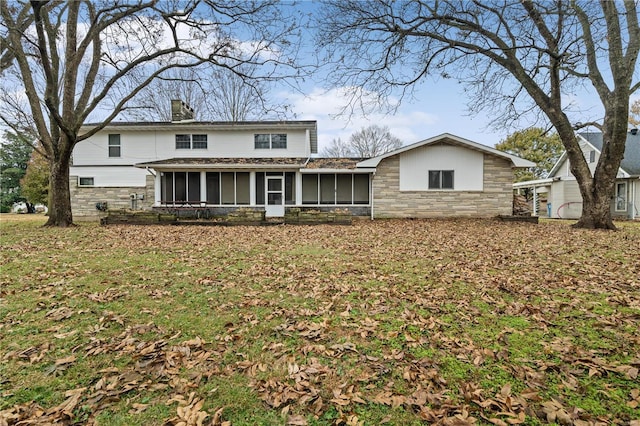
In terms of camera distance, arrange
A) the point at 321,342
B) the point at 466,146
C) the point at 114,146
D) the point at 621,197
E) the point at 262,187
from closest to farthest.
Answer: the point at 321,342, the point at 466,146, the point at 262,187, the point at 114,146, the point at 621,197

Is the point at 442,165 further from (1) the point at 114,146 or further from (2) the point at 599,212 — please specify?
(1) the point at 114,146

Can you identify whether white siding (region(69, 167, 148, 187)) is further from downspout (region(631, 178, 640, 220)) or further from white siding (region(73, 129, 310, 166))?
downspout (region(631, 178, 640, 220))

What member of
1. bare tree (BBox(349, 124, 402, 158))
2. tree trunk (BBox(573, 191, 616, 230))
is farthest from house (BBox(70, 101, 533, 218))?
bare tree (BBox(349, 124, 402, 158))

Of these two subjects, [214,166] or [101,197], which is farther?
[101,197]

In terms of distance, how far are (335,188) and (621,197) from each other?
17.8 meters

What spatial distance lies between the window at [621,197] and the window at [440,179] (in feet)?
39.1

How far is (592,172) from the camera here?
22.6m

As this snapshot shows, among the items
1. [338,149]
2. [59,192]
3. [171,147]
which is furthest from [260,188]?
[338,149]

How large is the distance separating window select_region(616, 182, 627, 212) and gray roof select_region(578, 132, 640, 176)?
3.48 ft

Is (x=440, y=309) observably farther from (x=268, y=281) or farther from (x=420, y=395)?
(x=268, y=281)

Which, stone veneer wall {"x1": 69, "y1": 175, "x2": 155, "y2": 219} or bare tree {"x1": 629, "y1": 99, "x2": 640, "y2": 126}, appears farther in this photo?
bare tree {"x1": 629, "y1": 99, "x2": 640, "y2": 126}

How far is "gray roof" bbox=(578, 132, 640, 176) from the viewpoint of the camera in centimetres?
1981

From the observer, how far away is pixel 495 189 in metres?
17.5

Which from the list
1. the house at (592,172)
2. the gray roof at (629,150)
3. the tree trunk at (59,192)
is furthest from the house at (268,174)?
the gray roof at (629,150)
